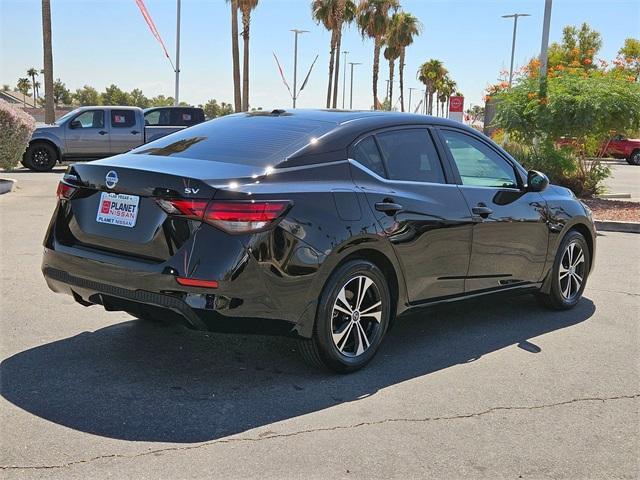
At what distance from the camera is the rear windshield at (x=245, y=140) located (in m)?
4.42

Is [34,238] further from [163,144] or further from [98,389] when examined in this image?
[98,389]

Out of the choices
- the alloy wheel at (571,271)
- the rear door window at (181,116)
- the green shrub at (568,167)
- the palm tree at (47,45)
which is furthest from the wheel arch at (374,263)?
Result: the palm tree at (47,45)

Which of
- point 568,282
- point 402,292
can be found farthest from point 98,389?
point 568,282

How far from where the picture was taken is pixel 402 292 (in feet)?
15.6

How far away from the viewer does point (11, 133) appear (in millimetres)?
13273

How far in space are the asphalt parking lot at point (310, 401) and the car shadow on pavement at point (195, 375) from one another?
12 millimetres

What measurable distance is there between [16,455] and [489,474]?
85.3 inches

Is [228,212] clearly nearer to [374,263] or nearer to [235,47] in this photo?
[374,263]

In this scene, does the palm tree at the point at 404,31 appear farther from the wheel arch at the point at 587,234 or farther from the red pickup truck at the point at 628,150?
the wheel arch at the point at 587,234

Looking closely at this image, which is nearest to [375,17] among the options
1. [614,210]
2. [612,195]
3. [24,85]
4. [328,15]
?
[328,15]

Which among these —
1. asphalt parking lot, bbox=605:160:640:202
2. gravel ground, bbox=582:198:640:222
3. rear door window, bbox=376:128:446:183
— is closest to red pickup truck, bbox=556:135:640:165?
asphalt parking lot, bbox=605:160:640:202

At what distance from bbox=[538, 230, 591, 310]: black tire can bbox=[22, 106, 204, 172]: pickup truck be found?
14.8 metres

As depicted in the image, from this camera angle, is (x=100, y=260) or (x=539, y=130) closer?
(x=100, y=260)

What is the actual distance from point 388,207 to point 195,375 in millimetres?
1585
